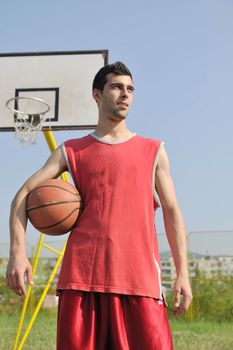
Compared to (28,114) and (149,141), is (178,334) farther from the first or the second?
(149,141)

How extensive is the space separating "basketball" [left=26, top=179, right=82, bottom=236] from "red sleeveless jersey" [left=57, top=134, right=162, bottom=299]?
0.05 m

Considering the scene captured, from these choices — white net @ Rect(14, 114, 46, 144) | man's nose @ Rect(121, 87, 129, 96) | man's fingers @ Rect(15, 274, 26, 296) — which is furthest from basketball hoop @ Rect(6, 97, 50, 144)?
man's fingers @ Rect(15, 274, 26, 296)

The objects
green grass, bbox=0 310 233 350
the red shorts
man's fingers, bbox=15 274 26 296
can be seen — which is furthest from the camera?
green grass, bbox=0 310 233 350

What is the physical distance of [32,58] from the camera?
7172 millimetres

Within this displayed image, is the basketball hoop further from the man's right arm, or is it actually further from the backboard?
the man's right arm

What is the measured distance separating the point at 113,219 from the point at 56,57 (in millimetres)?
5218

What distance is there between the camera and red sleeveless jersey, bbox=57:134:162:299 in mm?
2229

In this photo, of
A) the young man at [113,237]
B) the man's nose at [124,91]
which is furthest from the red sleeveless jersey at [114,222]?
the man's nose at [124,91]

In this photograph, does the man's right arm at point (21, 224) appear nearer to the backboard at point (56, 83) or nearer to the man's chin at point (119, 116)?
the man's chin at point (119, 116)

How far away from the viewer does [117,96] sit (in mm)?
2512

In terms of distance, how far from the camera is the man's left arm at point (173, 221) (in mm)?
2438

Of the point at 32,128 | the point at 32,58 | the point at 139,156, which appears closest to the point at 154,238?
the point at 139,156

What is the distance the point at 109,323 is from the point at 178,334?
771cm

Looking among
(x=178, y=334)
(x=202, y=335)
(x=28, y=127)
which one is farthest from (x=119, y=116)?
(x=202, y=335)
